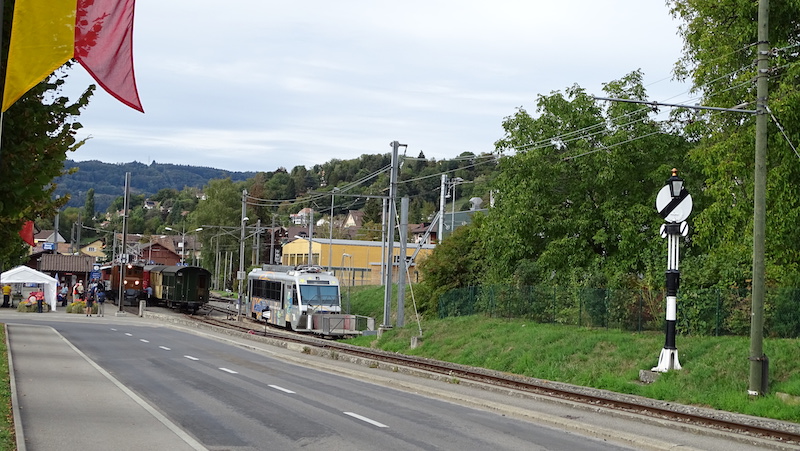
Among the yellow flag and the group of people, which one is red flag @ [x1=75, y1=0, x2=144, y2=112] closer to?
the yellow flag

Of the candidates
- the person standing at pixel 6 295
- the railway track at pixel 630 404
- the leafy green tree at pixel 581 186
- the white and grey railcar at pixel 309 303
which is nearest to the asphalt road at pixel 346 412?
the railway track at pixel 630 404

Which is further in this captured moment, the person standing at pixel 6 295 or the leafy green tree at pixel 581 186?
the person standing at pixel 6 295

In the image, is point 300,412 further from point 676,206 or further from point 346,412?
point 676,206

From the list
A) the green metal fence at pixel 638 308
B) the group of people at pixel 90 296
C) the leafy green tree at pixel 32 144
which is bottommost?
the group of people at pixel 90 296

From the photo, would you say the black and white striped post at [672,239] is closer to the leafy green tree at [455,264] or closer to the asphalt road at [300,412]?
the asphalt road at [300,412]

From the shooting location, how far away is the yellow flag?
29.0 ft

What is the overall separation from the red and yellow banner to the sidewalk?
15.5 feet

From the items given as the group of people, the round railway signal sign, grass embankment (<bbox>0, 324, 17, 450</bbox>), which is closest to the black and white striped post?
the round railway signal sign

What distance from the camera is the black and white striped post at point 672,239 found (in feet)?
69.8

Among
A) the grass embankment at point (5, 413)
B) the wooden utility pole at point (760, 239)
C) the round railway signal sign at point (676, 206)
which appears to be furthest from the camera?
the round railway signal sign at point (676, 206)

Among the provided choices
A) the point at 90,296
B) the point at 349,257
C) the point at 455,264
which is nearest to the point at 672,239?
the point at 455,264

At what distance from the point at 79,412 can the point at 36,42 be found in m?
7.73

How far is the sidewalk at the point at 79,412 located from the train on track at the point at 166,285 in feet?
127

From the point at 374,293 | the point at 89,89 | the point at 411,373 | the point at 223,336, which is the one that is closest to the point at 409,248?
the point at 374,293
